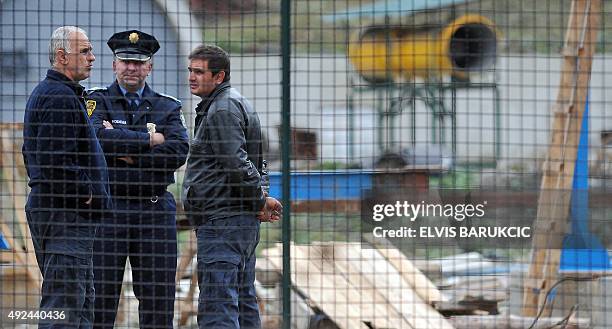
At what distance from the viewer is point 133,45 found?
6.55 metres

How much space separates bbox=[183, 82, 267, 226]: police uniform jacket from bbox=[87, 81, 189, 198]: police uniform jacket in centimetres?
17

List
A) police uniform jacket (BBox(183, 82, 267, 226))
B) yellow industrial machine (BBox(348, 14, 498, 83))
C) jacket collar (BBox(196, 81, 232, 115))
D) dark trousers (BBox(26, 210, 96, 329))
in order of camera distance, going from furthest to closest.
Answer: yellow industrial machine (BBox(348, 14, 498, 83))
jacket collar (BBox(196, 81, 232, 115))
police uniform jacket (BBox(183, 82, 267, 226))
dark trousers (BBox(26, 210, 96, 329))

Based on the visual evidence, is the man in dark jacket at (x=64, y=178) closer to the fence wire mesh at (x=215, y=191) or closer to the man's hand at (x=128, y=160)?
the fence wire mesh at (x=215, y=191)

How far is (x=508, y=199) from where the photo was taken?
10.1 meters

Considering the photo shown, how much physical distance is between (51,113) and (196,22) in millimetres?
1542

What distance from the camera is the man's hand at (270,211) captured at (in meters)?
6.45

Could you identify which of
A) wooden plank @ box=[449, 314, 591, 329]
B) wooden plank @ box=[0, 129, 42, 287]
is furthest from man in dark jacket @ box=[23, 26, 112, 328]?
wooden plank @ box=[449, 314, 591, 329]

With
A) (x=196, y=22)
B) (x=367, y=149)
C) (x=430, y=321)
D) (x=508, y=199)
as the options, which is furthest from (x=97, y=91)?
(x=367, y=149)

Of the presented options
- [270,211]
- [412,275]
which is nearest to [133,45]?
[270,211]

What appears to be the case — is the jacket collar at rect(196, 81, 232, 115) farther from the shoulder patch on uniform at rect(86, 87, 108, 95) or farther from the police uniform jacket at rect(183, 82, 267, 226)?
the shoulder patch on uniform at rect(86, 87, 108, 95)

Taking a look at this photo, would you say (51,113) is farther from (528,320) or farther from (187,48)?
(528,320)

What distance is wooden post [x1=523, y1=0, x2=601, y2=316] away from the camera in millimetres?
7859

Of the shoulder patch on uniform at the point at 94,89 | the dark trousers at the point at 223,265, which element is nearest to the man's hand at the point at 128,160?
the shoulder patch on uniform at the point at 94,89

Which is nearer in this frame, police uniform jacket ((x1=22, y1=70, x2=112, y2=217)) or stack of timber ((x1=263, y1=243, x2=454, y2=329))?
police uniform jacket ((x1=22, y1=70, x2=112, y2=217))
